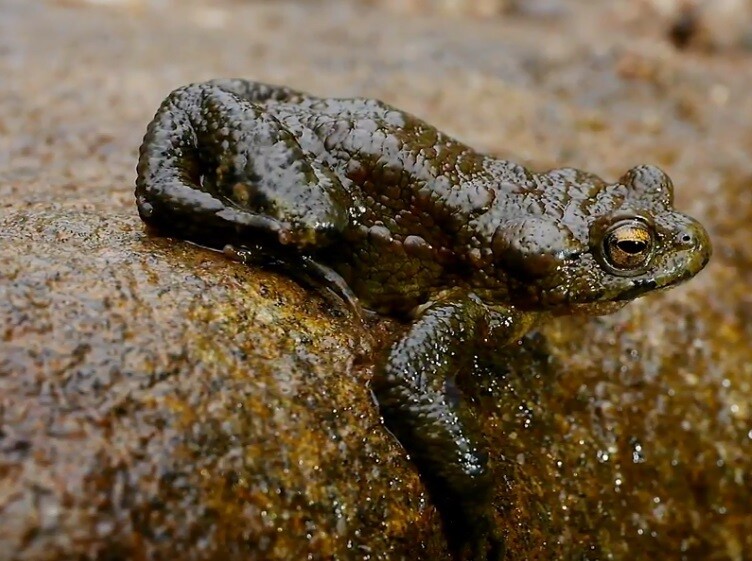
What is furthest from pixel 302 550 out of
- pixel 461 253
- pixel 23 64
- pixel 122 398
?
pixel 23 64

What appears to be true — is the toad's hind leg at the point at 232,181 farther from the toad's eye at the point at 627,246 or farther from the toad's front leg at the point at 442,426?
the toad's eye at the point at 627,246

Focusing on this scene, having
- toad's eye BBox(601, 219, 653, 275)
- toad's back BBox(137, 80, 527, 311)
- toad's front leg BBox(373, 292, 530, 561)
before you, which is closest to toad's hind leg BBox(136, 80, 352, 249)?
toad's back BBox(137, 80, 527, 311)

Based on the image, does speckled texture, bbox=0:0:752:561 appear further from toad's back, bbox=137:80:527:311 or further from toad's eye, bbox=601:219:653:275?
toad's eye, bbox=601:219:653:275

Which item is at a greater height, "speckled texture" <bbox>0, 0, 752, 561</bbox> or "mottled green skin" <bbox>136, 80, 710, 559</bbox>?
Result: "mottled green skin" <bbox>136, 80, 710, 559</bbox>

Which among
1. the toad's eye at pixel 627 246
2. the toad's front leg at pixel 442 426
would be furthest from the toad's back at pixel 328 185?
the toad's eye at pixel 627 246

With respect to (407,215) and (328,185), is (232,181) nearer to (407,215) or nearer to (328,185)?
(328,185)

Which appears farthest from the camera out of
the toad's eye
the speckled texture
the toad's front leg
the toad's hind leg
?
the toad's eye

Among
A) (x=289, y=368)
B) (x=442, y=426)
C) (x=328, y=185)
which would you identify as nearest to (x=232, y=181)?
(x=328, y=185)
